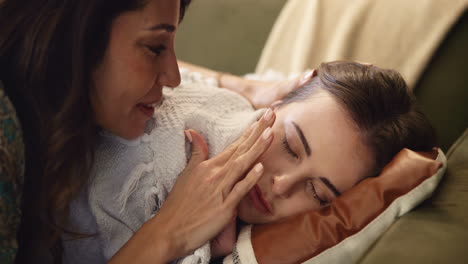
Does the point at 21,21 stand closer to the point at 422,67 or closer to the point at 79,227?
the point at 79,227

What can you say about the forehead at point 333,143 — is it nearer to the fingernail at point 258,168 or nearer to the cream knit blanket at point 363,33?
the fingernail at point 258,168

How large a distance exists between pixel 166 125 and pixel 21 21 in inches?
16.5

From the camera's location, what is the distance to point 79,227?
1123mm

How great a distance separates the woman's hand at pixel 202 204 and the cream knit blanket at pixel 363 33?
2.30 feet

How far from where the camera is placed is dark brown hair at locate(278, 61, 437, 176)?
3.50 ft

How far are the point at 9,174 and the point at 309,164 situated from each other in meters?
0.63

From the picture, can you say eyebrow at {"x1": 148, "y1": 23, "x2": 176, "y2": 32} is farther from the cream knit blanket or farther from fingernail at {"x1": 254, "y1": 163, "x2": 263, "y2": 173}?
the cream knit blanket

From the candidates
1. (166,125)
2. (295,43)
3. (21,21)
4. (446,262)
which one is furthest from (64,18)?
(295,43)

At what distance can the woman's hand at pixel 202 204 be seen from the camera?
0.98 meters

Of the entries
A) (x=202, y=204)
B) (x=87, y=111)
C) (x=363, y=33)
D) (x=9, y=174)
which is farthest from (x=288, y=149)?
(x=363, y=33)

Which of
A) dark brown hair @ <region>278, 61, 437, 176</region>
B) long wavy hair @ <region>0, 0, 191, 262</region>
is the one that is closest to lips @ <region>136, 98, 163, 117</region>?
long wavy hair @ <region>0, 0, 191, 262</region>

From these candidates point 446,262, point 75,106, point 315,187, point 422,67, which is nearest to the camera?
point 446,262

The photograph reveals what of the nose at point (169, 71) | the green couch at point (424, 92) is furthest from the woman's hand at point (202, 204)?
the green couch at point (424, 92)

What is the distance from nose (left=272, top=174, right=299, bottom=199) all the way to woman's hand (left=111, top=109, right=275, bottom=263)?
0.23 ft
